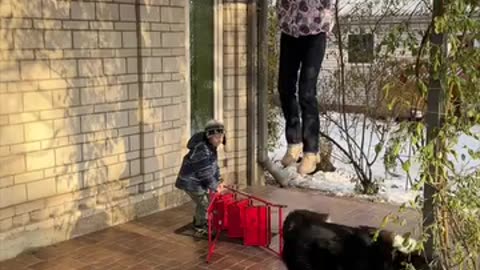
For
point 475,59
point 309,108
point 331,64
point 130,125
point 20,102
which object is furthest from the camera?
point 331,64

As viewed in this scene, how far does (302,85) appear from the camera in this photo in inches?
150

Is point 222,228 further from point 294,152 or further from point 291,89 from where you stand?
point 291,89

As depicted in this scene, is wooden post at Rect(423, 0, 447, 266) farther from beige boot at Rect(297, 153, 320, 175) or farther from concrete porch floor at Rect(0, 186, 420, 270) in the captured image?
concrete porch floor at Rect(0, 186, 420, 270)

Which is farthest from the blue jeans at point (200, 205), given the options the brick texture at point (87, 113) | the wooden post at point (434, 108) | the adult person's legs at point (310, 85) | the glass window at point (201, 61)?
the wooden post at point (434, 108)

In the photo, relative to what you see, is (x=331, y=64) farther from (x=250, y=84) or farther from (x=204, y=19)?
(x=204, y=19)

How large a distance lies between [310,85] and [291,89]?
0.66 feet

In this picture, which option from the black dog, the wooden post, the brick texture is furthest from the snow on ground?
the wooden post

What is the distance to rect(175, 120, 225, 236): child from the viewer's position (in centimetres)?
654

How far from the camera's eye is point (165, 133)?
25.7 ft

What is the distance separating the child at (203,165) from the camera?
21.5 ft

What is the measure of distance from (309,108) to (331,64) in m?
6.59

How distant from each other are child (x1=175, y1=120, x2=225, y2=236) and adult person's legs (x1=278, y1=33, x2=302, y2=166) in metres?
2.56

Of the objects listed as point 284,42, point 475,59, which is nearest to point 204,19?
point 284,42

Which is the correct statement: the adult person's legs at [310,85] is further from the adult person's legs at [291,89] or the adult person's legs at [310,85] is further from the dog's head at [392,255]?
the dog's head at [392,255]
